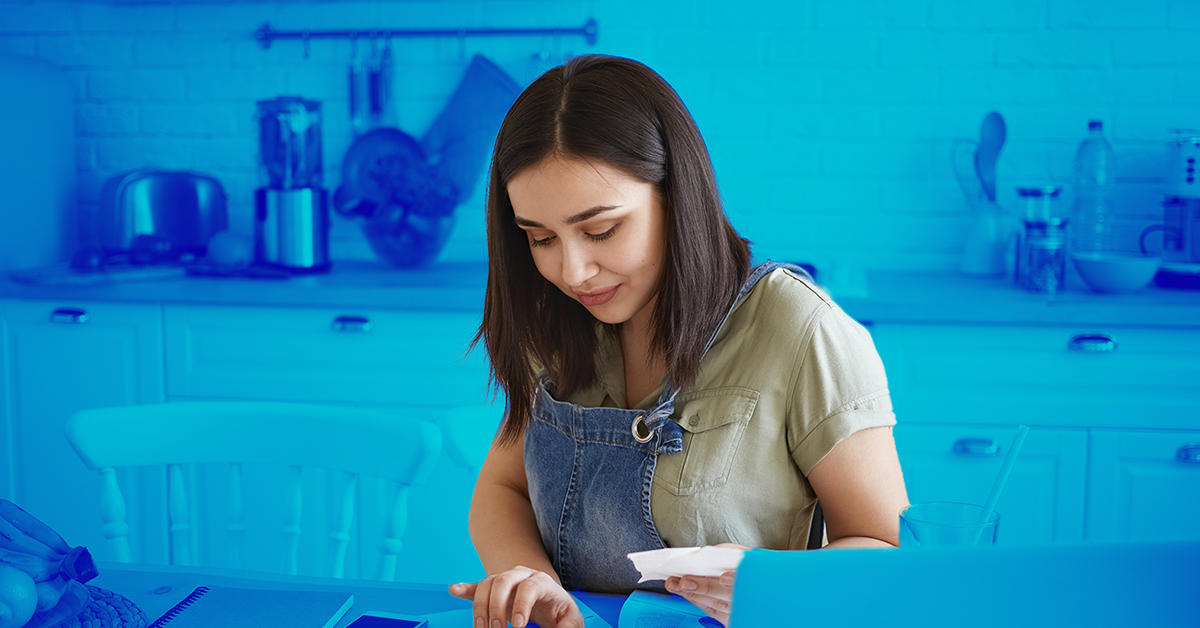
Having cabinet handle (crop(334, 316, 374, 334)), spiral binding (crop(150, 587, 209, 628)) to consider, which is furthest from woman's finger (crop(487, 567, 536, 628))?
cabinet handle (crop(334, 316, 374, 334))

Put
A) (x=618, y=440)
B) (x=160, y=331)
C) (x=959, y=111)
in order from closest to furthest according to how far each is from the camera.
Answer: (x=618, y=440), (x=160, y=331), (x=959, y=111)

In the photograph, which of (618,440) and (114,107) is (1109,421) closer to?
(618,440)

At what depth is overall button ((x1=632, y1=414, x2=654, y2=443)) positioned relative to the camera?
1003 mm

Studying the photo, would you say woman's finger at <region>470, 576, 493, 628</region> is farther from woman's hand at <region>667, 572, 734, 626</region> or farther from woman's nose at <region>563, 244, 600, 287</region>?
woman's nose at <region>563, 244, 600, 287</region>

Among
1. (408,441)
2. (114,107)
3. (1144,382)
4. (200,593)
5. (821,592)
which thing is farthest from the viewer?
(114,107)

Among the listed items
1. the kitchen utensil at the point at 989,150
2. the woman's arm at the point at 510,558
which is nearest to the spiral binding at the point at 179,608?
the woman's arm at the point at 510,558

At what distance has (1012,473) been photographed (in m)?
1.96

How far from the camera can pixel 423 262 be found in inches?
98.4

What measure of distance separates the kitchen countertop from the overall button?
3.59 ft

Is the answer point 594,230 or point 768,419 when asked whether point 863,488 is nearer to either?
point 768,419

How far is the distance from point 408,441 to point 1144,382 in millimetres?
1503

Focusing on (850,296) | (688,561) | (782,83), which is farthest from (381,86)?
(688,561)

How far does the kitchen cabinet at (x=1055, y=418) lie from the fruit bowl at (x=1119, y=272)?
0.15 m

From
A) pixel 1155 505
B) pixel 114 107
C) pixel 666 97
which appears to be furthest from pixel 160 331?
pixel 1155 505
